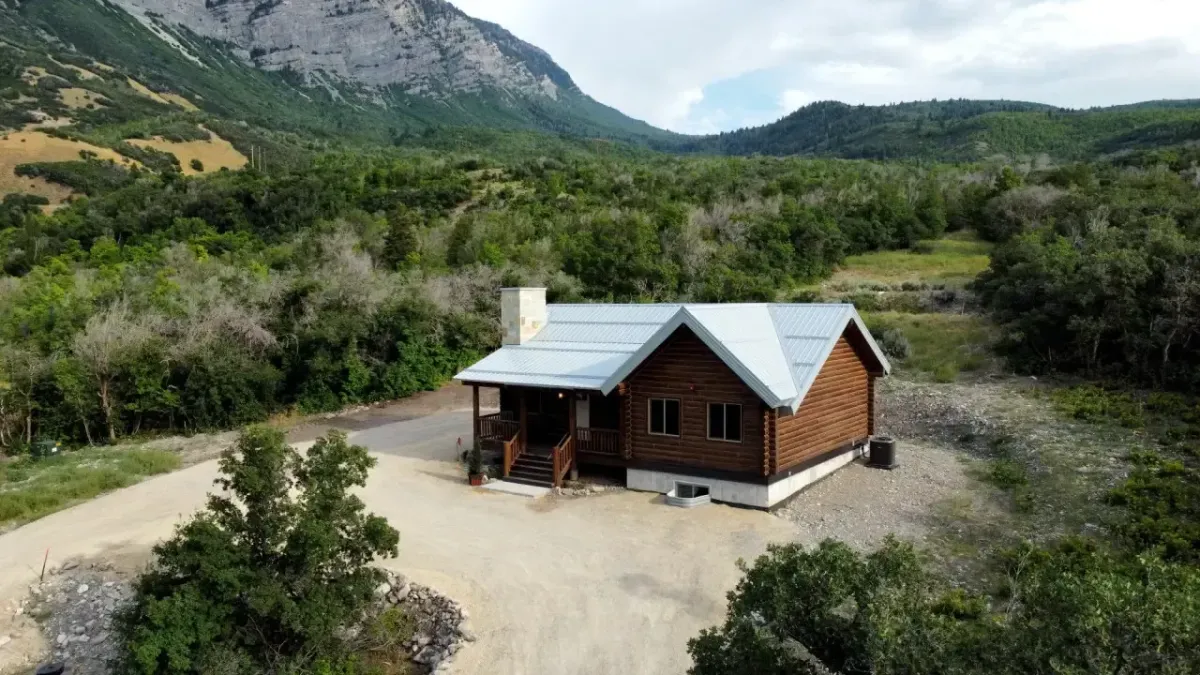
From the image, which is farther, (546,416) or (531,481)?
(546,416)

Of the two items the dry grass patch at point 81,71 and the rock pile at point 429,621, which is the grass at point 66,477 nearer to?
the rock pile at point 429,621

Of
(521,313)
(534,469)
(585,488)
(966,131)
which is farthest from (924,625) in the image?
(966,131)

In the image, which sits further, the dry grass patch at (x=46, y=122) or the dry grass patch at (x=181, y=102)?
the dry grass patch at (x=181, y=102)

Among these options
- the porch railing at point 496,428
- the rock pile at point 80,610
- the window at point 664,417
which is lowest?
the rock pile at point 80,610

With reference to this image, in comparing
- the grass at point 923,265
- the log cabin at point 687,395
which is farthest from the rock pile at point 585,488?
the grass at point 923,265

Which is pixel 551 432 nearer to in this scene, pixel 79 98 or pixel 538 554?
pixel 538 554

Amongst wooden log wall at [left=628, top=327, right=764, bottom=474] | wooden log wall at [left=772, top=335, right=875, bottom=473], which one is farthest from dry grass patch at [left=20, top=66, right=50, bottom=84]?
wooden log wall at [left=772, top=335, right=875, bottom=473]

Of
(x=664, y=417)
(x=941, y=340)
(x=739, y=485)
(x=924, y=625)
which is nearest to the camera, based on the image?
(x=924, y=625)

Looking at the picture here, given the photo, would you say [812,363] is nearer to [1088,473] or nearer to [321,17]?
[1088,473]
